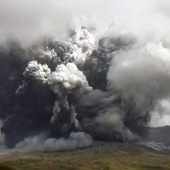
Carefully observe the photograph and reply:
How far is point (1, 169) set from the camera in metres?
99.4

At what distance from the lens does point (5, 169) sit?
10081 cm

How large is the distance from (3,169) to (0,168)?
79cm

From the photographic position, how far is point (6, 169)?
333 feet

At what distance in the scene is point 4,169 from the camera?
10062 centimetres

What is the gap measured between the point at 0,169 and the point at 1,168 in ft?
6.19

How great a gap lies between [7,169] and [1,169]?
2.85 meters

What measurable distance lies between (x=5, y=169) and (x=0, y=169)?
2.10 meters

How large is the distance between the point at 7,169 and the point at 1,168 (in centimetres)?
184

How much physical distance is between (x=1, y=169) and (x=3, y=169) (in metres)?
1.00

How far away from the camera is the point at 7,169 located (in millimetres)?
102062

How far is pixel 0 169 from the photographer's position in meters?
98.9

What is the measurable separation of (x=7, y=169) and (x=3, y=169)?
1848 mm

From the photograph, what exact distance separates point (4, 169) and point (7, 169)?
1.54 meters

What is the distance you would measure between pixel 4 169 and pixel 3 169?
0.32 meters
